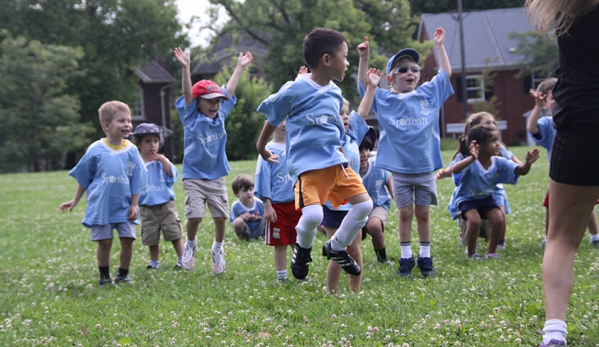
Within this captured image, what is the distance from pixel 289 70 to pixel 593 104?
47.5m

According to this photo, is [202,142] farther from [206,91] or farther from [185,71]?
[185,71]

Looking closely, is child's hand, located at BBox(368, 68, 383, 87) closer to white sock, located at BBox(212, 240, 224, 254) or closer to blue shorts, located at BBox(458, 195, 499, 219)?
blue shorts, located at BBox(458, 195, 499, 219)

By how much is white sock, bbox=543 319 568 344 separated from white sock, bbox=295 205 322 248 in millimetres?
1891

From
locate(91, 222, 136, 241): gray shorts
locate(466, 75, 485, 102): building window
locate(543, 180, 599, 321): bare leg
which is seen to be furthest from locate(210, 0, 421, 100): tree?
locate(543, 180, 599, 321): bare leg

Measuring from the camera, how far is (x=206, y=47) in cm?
5250

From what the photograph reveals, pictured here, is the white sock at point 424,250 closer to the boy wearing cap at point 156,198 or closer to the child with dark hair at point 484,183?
the child with dark hair at point 484,183

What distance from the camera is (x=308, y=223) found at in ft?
17.3

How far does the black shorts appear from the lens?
376cm

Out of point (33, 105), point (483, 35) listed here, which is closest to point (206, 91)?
point (33, 105)

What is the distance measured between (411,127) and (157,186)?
363cm

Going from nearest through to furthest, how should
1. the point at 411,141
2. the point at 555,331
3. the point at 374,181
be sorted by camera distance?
the point at 555,331 < the point at 411,141 < the point at 374,181

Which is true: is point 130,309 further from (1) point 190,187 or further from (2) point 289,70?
(2) point 289,70

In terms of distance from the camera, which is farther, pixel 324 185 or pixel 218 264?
pixel 218 264

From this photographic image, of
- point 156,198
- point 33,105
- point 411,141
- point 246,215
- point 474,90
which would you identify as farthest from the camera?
point 474,90
